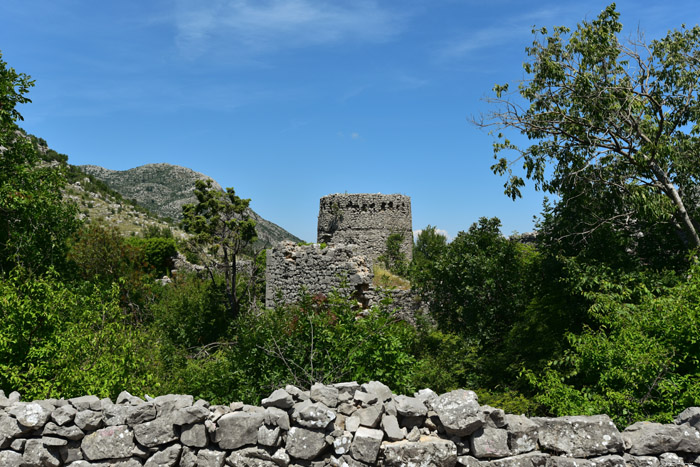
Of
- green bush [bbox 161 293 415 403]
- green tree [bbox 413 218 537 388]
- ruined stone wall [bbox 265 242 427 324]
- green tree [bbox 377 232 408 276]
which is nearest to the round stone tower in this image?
green tree [bbox 377 232 408 276]

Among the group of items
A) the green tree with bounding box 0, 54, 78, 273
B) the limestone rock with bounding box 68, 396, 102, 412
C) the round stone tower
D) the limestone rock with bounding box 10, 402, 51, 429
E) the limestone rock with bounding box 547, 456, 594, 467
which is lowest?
the limestone rock with bounding box 547, 456, 594, 467

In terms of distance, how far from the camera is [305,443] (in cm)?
494

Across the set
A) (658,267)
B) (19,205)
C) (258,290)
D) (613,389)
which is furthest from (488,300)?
(19,205)

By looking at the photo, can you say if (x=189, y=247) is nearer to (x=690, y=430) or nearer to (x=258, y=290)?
(x=258, y=290)

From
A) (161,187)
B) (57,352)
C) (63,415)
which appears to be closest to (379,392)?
(63,415)

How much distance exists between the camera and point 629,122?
11523 millimetres

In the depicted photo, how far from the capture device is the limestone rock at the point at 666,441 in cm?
495

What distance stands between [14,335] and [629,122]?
42.0ft

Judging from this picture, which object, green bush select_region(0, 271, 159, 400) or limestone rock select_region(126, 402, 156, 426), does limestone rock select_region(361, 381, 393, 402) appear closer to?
limestone rock select_region(126, 402, 156, 426)

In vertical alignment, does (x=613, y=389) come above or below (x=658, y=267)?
below

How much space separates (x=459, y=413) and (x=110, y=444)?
348 cm

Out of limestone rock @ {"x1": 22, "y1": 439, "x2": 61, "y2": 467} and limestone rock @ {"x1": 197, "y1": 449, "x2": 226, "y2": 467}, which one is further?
limestone rock @ {"x1": 22, "y1": 439, "x2": 61, "y2": 467}

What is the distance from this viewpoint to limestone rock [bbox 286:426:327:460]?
16.1ft

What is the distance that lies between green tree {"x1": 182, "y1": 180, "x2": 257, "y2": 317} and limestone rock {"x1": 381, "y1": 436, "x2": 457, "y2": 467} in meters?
13.8
